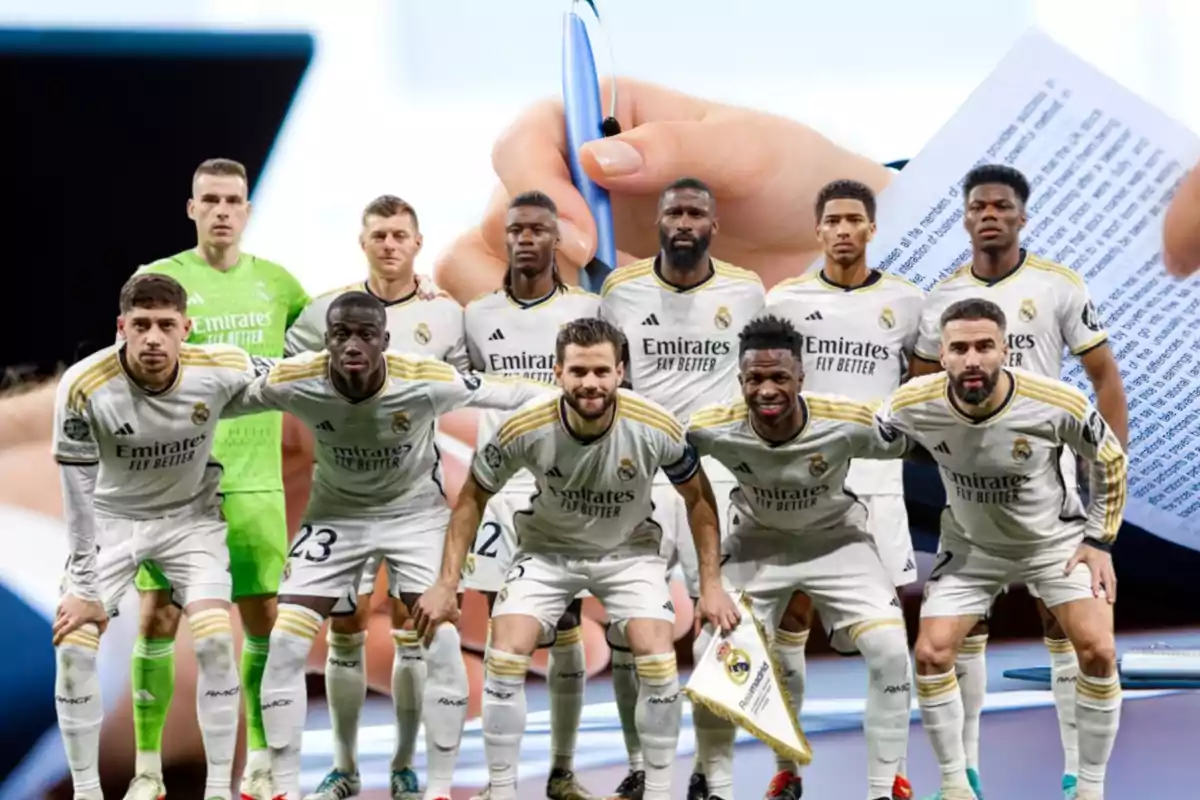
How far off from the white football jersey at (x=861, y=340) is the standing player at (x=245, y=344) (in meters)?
1.91

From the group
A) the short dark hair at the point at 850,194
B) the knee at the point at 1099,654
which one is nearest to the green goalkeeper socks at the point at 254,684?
the short dark hair at the point at 850,194

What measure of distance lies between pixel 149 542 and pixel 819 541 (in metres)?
2.22

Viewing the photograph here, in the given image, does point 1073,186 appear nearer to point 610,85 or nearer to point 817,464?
Answer: point 610,85

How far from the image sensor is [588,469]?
14.8ft

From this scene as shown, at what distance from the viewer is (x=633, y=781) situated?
491cm

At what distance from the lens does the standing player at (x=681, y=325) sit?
498cm

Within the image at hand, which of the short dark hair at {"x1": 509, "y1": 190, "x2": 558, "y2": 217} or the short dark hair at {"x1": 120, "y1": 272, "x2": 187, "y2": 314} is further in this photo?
the short dark hair at {"x1": 509, "y1": 190, "x2": 558, "y2": 217}

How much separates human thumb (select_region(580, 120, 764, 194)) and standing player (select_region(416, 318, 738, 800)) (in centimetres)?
167

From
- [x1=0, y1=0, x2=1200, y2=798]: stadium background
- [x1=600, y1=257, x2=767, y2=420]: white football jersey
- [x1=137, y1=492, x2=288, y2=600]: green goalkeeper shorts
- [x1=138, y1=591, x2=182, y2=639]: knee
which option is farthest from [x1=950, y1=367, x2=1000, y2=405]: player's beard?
[x1=138, y1=591, x2=182, y2=639]: knee

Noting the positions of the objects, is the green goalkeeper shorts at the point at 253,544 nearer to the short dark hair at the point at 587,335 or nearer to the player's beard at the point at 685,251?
the short dark hair at the point at 587,335

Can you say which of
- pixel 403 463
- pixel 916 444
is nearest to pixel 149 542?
pixel 403 463

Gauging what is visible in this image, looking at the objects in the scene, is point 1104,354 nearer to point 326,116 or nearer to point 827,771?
point 827,771

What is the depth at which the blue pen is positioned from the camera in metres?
6.05

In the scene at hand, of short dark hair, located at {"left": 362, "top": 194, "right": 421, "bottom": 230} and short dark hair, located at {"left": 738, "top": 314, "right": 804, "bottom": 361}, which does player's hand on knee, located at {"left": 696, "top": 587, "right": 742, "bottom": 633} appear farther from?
short dark hair, located at {"left": 362, "top": 194, "right": 421, "bottom": 230}
